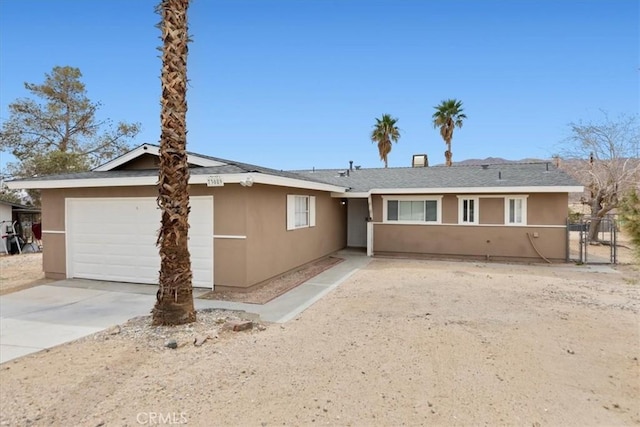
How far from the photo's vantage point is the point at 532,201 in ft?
41.3

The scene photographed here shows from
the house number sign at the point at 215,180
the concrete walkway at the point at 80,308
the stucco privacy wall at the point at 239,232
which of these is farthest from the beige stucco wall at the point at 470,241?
the house number sign at the point at 215,180

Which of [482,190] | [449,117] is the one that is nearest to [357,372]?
[482,190]

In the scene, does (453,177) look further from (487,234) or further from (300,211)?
(300,211)

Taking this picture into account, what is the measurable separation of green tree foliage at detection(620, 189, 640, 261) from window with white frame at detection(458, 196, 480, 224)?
9.76 metres

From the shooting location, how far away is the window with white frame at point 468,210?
520 inches

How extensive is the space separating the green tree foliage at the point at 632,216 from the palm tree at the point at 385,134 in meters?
27.6

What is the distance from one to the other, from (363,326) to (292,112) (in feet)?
60.1

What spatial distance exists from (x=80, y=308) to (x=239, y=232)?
127 inches

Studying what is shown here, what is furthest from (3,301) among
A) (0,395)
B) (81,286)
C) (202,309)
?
(0,395)

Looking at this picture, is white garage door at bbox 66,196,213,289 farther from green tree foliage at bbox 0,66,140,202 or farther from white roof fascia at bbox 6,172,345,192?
green tree foliage at bbox 0,66,140,202

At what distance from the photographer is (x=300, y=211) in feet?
36.3

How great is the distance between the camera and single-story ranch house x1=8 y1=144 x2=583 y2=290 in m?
8.15

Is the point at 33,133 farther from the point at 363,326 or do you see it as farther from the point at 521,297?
the point at 521,297

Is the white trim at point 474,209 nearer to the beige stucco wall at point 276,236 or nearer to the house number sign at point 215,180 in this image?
the beige stucco wall at point 276,236
